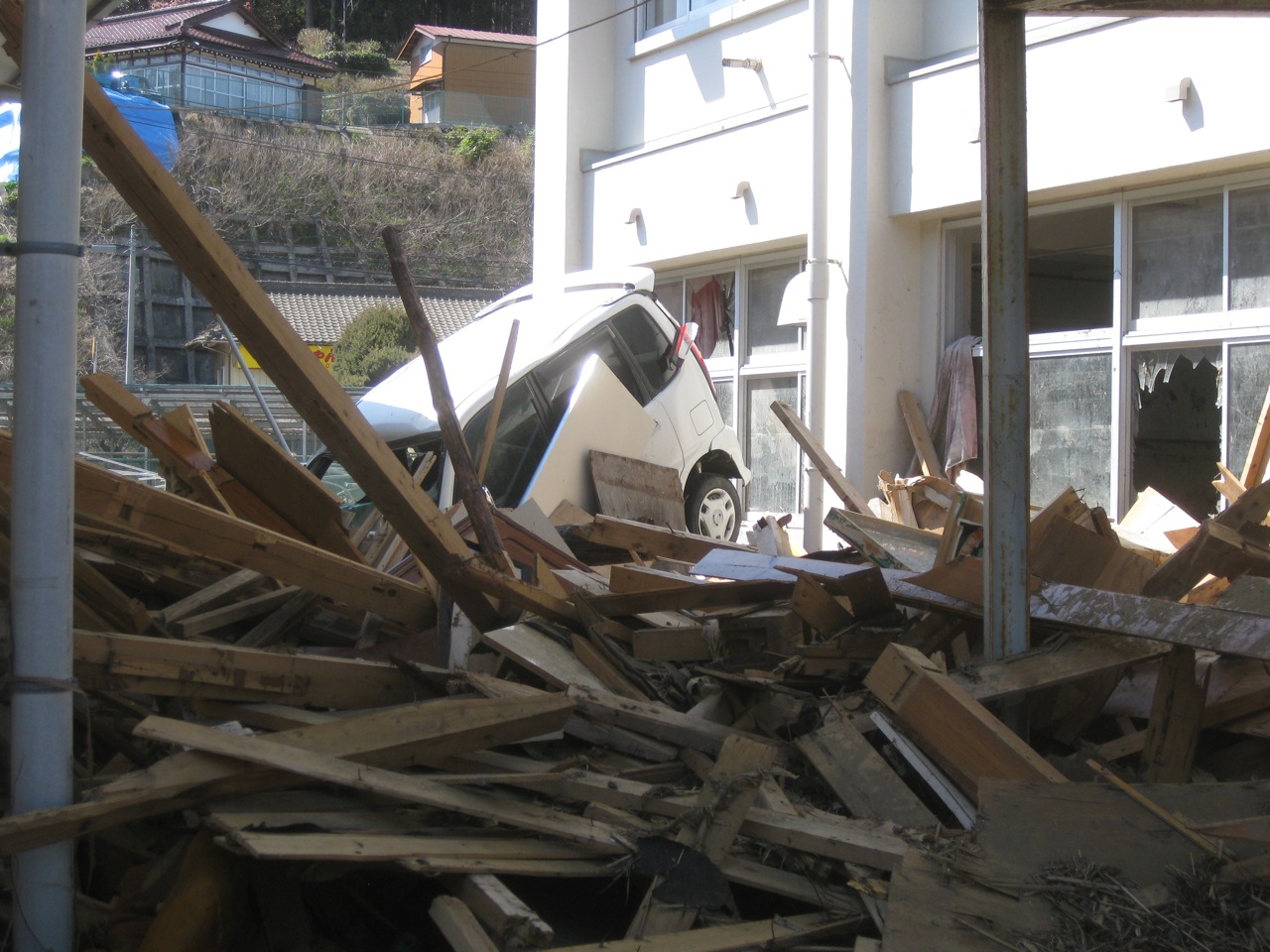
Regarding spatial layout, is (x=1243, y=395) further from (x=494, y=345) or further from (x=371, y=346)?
(x=371, y=346)

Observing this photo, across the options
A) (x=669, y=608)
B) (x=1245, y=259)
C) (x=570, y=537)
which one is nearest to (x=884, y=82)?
(x=1245, y=259)

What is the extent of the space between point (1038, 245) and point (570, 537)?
5.65m

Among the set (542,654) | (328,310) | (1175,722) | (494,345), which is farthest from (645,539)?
(328,310)

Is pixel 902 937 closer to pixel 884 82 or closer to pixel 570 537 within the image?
pixel 570 537

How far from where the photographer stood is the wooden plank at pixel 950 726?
131 inches

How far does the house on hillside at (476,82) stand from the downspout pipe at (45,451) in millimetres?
46456

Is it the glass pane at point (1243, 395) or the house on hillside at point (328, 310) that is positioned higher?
the house on hillside at point (328, 310)

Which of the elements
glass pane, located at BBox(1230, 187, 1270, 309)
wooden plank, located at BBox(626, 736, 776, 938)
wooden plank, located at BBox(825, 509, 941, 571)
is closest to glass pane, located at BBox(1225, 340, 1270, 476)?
glass pane, located at BBox(1230, 187, 1270, 309)

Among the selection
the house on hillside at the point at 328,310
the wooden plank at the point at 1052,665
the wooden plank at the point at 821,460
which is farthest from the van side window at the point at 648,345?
the house on hillside at the point at 328,310

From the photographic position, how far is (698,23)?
1241 centimetres

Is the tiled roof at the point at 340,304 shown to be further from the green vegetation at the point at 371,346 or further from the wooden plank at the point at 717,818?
the wooden plank at the point at 717,818

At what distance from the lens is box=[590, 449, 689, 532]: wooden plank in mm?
8812

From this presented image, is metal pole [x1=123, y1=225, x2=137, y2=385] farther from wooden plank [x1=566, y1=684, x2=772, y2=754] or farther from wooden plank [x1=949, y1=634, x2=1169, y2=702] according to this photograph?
wooden plank [x1=949, y1=634, x2=1169, y2=702]

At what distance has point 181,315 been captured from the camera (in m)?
35.6
